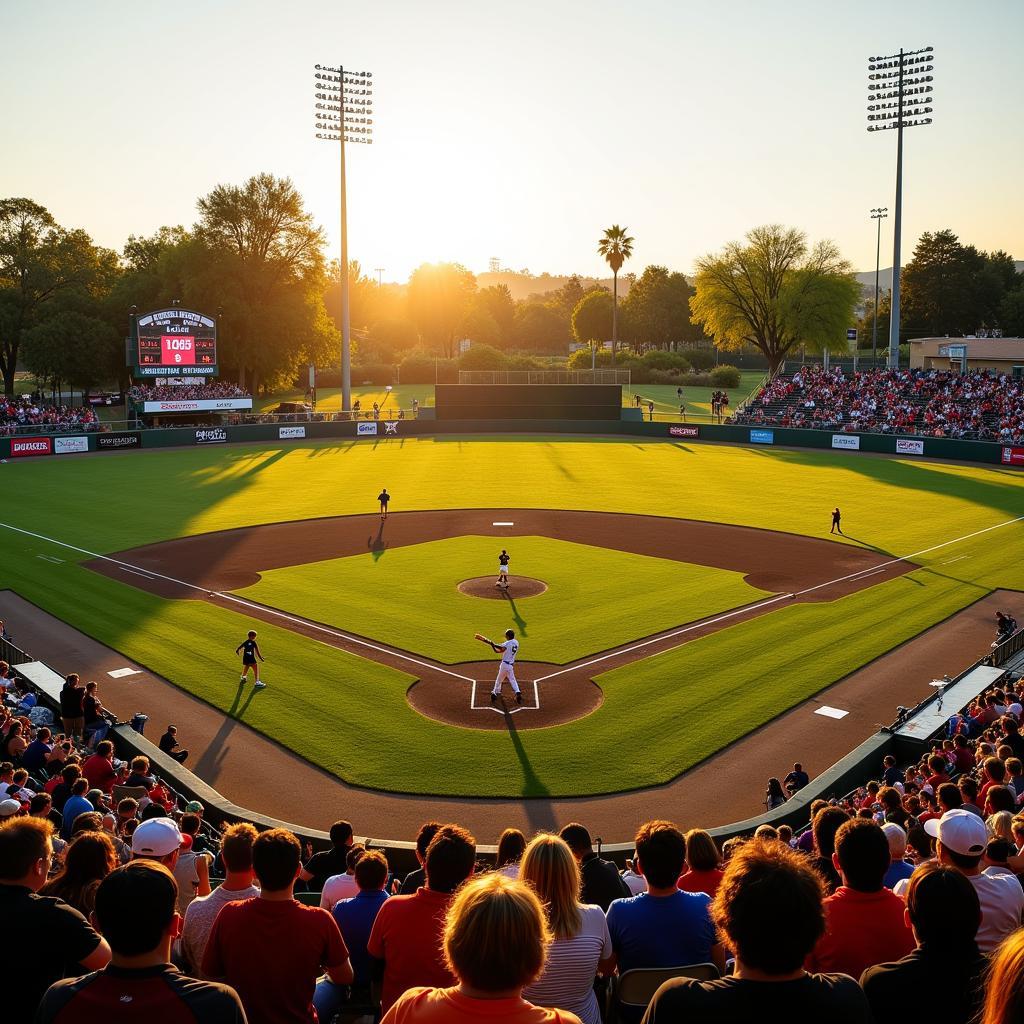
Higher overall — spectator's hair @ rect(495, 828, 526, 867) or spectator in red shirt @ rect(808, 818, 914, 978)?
spectator in red shirt @ rect(808, 818, 914, 978)

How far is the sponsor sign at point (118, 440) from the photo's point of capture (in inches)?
2621

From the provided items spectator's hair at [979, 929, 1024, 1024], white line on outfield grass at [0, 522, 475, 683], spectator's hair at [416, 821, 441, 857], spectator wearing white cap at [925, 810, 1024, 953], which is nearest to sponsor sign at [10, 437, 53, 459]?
white line on outfield grass at [0, 522, 475, 683]

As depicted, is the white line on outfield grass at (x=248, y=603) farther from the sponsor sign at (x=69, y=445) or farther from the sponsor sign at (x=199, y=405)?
the sponsor sign at (x=199, y=405)

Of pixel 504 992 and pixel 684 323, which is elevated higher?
pixel 684 323

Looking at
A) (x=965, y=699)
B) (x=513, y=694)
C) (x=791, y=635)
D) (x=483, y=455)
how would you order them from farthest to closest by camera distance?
(x=483, y=455)
(x=791, y=635)
(x=513, y=694)
(x=965, y=699)

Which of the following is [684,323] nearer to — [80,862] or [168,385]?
[168,385]

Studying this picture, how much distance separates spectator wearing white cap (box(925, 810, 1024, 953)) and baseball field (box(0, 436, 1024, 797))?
11465 mm

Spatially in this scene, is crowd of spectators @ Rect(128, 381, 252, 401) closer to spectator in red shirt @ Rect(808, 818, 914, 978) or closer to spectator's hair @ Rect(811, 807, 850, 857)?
spectator's hair @ Rect(811, 807, 850, 857)

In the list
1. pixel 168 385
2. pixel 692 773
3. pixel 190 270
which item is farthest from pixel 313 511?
pixel 190 270

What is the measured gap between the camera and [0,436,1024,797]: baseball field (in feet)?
64.4

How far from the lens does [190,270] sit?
93000 mm

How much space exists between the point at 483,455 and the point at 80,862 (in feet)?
189

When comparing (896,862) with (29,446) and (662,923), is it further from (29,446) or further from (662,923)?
(29,446)

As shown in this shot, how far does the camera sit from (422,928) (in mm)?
5867
